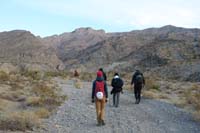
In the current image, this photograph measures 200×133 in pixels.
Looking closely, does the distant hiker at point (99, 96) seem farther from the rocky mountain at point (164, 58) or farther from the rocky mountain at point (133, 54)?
the rocky mountain at point (133, 54)

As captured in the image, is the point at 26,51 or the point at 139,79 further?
the point at 26,51

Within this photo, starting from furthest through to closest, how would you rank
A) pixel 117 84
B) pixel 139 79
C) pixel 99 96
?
pixel 139 79, pixel 117 84, pixel 99 96

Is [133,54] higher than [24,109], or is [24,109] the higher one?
[133,54]

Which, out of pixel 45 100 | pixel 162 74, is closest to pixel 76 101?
pixel 45 100

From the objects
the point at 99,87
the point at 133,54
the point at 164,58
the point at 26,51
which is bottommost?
the point at 99,87

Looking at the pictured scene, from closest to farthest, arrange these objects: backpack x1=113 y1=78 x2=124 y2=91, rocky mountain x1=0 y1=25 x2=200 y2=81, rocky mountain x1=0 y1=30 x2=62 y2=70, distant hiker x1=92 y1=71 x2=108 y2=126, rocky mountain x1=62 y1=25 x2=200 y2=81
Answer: distant hiker x1=92 y1=71 x2=108 y2=126 < backpack x1=113 y1=78 x2=124 y2=91 < rocky mountain x1=62 y1=25 x2=200 y2=81 < rocky mountain x1=0 y1=25 x2=200 y2=81 < rocky mountain x1=0 y1=30 x2=62 y2=70

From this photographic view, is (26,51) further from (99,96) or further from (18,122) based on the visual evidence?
(18,122)

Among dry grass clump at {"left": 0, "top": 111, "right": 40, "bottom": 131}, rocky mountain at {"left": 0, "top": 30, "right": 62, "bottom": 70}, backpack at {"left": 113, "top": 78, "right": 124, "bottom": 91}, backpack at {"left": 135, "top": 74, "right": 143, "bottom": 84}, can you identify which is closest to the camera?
dry grass clump at {"left": 0, "top": 111, "right": 40, "bottom": 131}

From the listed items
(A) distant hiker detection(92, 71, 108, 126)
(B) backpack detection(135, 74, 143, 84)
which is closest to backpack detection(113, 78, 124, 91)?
(B) backpack detection(135, 74, 143, 84)

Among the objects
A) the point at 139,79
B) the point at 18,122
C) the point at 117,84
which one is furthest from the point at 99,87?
the point at 139,79

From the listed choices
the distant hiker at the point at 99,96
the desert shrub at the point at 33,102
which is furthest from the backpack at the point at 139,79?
the distant hiker at the point at 99,96

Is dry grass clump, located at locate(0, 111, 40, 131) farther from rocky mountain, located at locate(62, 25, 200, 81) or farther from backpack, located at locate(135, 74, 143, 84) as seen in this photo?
rocky mountain, located at locate(62, 25, 200, 81)

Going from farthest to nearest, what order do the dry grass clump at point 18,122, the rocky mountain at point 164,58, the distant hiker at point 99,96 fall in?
the rocky mountain at point 164,58, the distant hiker at point 99,96, the dry grass clump at point 18,122

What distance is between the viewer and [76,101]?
23.3 meters
